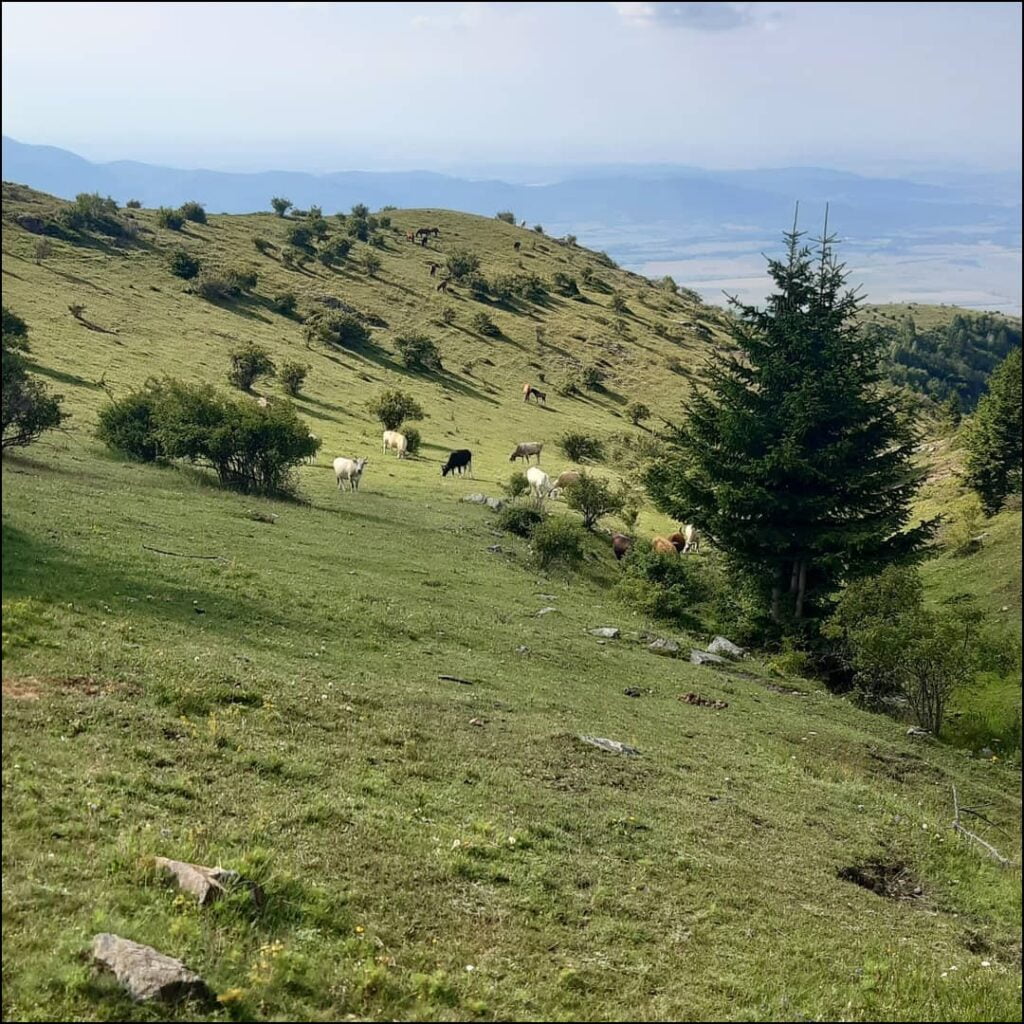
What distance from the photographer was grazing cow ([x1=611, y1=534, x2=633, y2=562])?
4428 centimetres

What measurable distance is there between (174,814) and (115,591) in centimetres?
966

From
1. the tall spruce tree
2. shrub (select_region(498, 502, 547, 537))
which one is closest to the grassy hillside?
the tall spruce tree

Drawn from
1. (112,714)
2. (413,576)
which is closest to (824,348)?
(413,576)

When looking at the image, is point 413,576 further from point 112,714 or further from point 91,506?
point 112,714

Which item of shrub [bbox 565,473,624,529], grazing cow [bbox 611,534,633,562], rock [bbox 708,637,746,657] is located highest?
shrub [bbox 565,473,624,529]

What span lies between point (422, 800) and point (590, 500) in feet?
115

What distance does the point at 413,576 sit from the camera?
29.3 metres

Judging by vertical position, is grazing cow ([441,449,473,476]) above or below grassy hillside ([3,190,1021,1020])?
above

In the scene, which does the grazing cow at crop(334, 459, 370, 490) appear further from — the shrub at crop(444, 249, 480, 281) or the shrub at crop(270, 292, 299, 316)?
the shrub at crop(444, 249, 480, 281)

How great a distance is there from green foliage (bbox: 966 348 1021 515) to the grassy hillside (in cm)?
1974

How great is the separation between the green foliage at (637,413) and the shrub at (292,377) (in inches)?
1577

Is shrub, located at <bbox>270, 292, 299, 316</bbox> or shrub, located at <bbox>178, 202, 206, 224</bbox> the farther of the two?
shrub, located at <bbox>178, 202, 206, 224</bbox>

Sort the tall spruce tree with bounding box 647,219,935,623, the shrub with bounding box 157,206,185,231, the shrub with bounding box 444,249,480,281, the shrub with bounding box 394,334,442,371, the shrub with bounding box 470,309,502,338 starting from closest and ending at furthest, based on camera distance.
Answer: the tall spruce tree with bounding box 647,219,935,623, the shrub with bounding box 394,334,442,371, the shrub with bounding box 470,309,502,338, the shrub with bounding box 157,206,185,231, the shrub with bounding box 444,249,480,281

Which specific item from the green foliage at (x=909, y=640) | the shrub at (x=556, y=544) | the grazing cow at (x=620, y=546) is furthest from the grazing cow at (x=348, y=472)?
the green foliage at (x=909, y=640)
